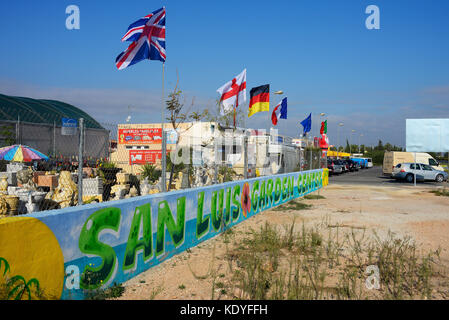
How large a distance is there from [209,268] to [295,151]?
13.0m

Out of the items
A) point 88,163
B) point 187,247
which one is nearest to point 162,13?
point 187,247

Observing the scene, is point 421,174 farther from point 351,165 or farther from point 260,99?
point 351,165

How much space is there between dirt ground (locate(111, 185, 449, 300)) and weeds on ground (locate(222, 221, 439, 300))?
368 millimetres

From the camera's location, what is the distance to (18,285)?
11.6ft

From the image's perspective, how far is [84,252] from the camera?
453 centimetres

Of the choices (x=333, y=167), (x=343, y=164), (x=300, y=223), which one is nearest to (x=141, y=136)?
(x=333, y=167)

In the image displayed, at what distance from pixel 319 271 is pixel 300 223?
4.56 metres

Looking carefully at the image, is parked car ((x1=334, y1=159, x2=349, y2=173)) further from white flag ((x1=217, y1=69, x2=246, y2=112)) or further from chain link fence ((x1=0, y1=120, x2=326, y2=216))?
white flag ((x1=217, y1=69, x2=246, y2=112))

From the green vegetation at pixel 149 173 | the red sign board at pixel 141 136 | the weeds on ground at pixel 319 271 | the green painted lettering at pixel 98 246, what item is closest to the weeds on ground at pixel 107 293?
the green painted lettering at pixel 98 246

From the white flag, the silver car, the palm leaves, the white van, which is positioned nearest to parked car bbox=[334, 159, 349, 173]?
the white van

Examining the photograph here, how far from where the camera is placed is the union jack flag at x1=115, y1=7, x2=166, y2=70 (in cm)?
814

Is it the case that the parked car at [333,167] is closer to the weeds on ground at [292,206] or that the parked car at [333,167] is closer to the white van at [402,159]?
the white van at [402,159]

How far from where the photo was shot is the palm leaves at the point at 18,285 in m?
3.42
